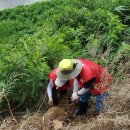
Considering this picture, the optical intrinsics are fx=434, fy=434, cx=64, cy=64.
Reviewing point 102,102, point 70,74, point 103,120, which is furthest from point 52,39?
point 103,120

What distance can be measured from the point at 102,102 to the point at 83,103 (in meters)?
0.33

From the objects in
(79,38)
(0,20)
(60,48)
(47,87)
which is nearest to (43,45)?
(60,48)

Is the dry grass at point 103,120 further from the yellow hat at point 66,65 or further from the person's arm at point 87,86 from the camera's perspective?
the yellow hat at point 66,65

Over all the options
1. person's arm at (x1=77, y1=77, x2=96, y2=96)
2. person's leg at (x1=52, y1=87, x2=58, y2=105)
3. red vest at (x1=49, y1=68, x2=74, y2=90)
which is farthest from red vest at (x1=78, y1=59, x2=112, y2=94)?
person's leg at (x1=52, y1=87, x2=58, y2=105)

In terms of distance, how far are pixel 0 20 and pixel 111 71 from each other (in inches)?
182

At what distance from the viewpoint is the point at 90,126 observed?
496 cm

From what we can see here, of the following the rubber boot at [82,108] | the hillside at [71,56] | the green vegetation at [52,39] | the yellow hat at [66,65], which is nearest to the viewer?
the yellow hat at [66,65]

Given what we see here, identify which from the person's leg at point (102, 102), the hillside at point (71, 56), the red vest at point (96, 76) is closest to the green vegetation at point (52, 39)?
the hillside at point (71, 56)

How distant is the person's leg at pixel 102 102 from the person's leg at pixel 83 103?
14 centimetres

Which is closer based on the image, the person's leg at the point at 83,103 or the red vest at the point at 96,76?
the red vest at the point at 96,76

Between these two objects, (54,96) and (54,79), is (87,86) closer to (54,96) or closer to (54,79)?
(54,79)

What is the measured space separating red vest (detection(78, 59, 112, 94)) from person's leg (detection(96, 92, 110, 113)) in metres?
0.07

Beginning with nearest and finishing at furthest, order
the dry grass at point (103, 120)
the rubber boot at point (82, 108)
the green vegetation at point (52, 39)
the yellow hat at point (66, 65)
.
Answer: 1. the dry grass at point (103, 120)
2. the yellow hat at point (66, 65)
3. the rubber boot at point (82, 108)
4. the green vegetation at point (52, 39)

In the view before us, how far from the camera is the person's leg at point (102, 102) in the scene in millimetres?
5273
